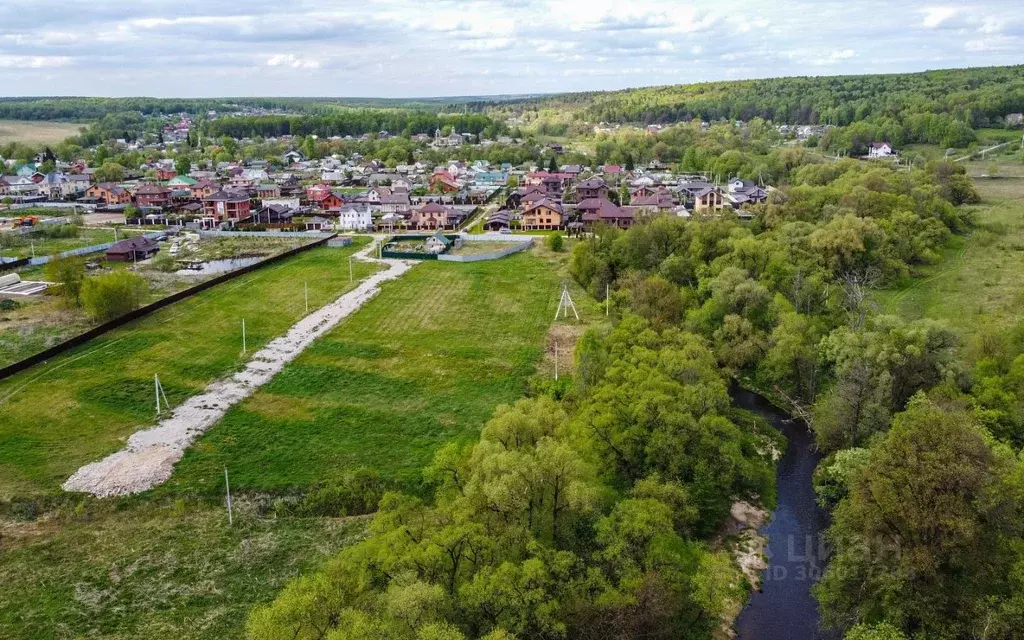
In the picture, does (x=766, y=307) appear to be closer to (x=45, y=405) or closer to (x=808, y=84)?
(x=45, y=405)

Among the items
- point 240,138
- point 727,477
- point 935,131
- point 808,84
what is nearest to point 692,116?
point 808,84

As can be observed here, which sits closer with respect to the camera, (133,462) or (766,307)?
(133,462)

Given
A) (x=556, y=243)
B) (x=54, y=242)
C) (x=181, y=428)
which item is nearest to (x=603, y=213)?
(x=556, y=243)

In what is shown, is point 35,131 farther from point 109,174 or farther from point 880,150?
point 880,150

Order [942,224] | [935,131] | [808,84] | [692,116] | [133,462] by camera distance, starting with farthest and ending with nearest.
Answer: [808,84]
[692,116]
[935,131]
[942,224]
[133,462]

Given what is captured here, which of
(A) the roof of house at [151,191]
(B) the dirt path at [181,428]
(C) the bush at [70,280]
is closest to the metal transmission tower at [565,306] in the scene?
(B) the dirt path at [181,428]

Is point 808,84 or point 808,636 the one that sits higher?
point 808,84

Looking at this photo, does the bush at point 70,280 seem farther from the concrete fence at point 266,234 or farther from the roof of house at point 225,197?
the roof of house at point 225,197
